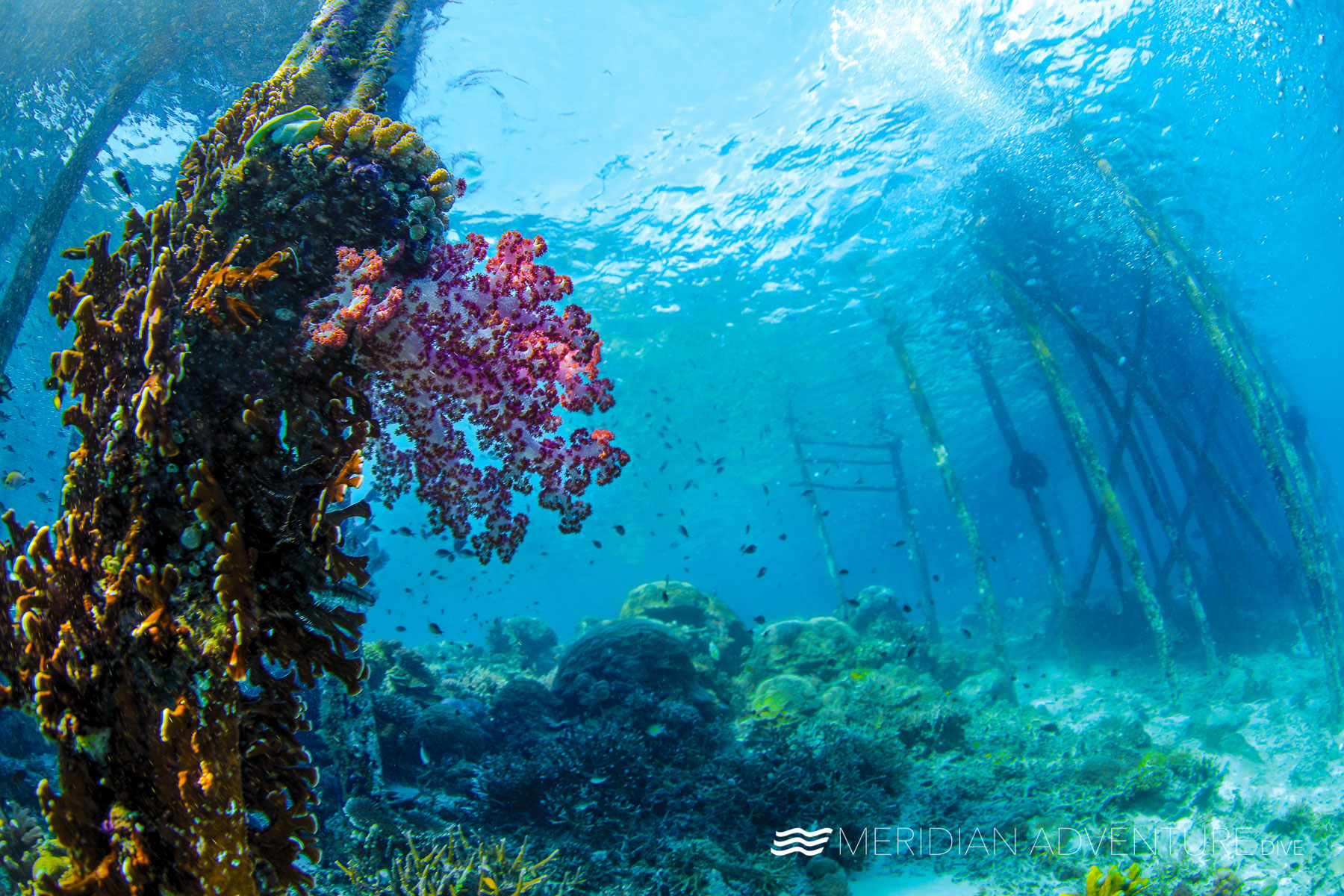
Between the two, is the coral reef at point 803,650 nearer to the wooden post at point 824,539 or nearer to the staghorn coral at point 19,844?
the wooden post at point 824,539

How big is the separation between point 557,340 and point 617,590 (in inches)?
4562

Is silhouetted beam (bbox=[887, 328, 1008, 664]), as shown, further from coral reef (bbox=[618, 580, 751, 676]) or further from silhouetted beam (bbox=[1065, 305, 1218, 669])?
coral reef (bbox=[618, 580, 751, 676])

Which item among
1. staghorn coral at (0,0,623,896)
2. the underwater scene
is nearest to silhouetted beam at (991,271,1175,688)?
the underwater scene

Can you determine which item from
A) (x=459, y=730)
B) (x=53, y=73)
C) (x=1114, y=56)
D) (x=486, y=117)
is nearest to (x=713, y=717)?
(x=459, y=730)

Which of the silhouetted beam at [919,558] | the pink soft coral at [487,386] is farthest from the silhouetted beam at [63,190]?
the silhouetted beam at [919,558]

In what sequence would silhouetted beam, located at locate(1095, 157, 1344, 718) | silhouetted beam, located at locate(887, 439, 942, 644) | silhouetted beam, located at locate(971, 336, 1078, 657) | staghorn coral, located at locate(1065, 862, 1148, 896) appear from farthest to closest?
silhouetted beam, located at locate(887, 439, 942, 644)
silhouetted beam, located at locate(971, 336, 1078, 657)
silhouetted beam, located at locate(1095, 157, 1344, 718)
staghorn coral, located at locate(1065, 862, 1148, 896)

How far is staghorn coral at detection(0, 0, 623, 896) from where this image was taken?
1507 millimetres

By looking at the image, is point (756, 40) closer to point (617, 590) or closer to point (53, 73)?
point (53, 73)

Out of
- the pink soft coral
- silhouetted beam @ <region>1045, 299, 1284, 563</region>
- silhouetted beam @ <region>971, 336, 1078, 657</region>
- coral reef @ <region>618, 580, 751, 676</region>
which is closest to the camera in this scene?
the pink soft coral

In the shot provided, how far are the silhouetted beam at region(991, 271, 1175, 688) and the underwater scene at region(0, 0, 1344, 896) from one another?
0.39ft

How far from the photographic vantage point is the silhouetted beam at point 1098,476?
11289mm

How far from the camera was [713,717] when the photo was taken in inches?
356

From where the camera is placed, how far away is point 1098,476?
1207 centimetres

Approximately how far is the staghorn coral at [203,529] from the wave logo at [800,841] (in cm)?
551
